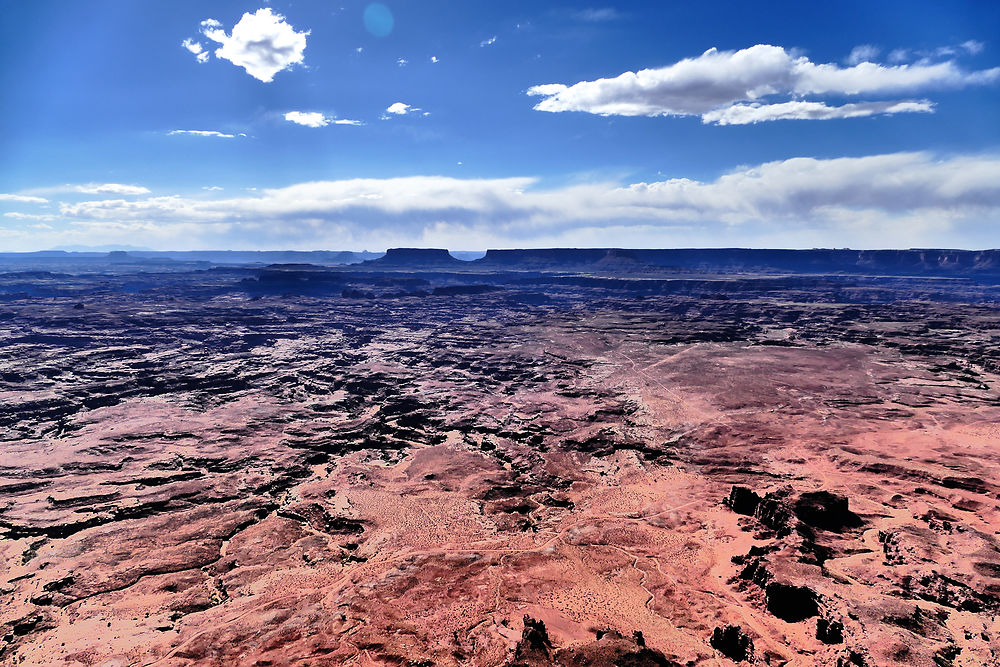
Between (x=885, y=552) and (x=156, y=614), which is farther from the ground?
(x=885, y=552)

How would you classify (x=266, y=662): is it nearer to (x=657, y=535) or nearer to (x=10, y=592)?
(x=10, y=592)

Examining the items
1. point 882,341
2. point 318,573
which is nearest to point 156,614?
point 318,573

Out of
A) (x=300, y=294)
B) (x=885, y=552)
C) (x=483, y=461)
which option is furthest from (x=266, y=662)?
(x=300, y=294)

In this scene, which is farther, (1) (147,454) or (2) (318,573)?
(1) (147,454)

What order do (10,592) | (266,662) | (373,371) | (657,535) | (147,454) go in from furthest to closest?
(373,371) → (147,454) → (657,535) → (10,592) → (266,662)

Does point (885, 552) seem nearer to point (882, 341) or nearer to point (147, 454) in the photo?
point (147, 454)

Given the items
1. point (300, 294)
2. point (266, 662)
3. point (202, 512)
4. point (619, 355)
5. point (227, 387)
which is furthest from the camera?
point (300, 294)
